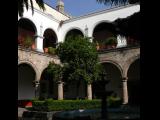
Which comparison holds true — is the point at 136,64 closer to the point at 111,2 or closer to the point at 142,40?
the point at 111,2

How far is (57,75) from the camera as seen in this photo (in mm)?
18500

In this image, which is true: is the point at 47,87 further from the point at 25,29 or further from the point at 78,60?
the point at 78,60

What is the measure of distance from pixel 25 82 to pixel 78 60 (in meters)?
8.23

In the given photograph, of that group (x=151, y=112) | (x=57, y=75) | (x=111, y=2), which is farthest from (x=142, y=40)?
(x=57, y=75)

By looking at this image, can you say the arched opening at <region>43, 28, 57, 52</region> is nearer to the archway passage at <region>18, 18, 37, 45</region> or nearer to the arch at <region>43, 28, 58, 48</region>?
the arch at <region>43, 28, 58, 48</region>

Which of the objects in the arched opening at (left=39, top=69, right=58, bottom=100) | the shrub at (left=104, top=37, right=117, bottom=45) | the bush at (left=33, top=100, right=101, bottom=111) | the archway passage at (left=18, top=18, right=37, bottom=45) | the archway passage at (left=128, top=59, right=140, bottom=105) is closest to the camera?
the bush at (left=33, top=100, right=101, bottom=111)

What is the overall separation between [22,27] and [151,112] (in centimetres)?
2399

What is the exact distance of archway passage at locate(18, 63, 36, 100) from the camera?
24125mm

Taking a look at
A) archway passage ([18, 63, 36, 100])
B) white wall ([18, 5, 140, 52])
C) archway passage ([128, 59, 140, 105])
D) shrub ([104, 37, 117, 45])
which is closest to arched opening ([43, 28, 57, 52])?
white wall ([18, 5, 140, 52])

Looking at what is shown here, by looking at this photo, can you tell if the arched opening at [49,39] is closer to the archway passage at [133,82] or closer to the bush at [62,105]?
the archway passage at [133,82]

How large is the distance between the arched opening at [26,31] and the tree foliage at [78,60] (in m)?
3.82

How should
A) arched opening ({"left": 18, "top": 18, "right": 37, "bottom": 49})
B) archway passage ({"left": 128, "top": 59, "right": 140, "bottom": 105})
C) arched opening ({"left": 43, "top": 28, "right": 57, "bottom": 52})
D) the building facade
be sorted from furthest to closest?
arched opening ({"left": 43, "top": 28, "right": 57, "bottom": 52}) → archway passage ({"left": 128, "top": 59, "right": 140, "bottom": 105}) → the building facade → arched opening ({"left": 18, "top": 18, "right": 37, "bottom": 49})

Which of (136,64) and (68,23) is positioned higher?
(68,23)

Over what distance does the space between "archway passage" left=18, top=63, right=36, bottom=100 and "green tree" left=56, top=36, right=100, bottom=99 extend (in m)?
6.78
